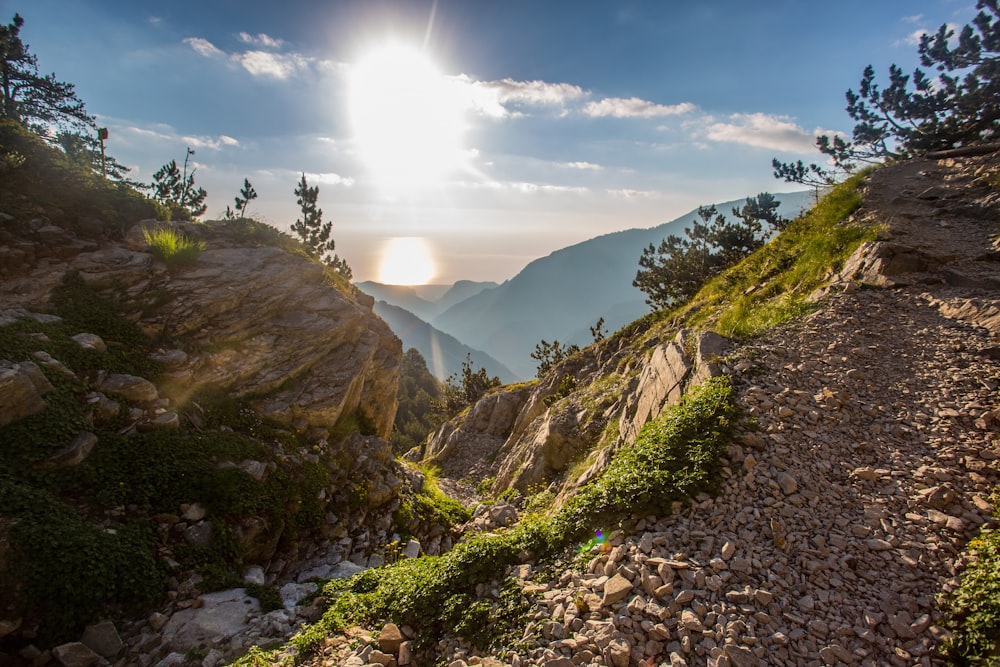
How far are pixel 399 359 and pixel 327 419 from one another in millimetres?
5325

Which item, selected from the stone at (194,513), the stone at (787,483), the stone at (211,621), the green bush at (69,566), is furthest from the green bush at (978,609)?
the stone at (194,513)

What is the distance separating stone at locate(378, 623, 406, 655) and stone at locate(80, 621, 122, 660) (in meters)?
3.91

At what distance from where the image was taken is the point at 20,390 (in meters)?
7.52

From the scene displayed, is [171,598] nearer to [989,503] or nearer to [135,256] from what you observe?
[135,256]

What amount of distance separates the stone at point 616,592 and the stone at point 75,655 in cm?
724

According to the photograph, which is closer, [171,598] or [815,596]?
[815,596]

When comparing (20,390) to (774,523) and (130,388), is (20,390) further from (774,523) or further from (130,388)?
(774,523)

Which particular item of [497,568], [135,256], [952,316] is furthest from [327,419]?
[952,316]

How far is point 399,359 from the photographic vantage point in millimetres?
18266

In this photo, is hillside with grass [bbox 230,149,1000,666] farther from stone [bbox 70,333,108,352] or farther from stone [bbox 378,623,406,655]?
stone [bbox 70,333,108,352]

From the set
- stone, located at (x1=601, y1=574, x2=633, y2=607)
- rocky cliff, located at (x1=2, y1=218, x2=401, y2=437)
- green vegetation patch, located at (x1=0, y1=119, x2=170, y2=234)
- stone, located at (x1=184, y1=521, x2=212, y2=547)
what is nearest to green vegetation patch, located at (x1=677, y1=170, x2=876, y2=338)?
stone, located at (x1=601, y1=574, x2=633, y2=607)

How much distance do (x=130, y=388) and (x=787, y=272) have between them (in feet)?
64.0

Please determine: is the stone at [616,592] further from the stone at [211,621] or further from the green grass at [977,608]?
the stone at [211,621]

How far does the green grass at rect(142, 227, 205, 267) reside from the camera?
1268cm
